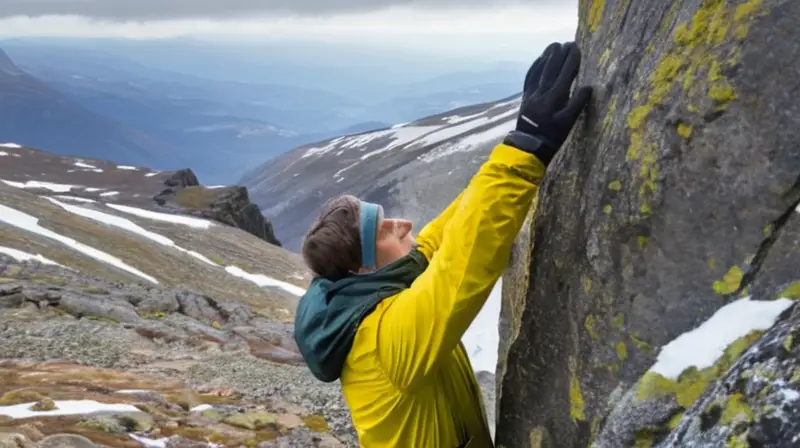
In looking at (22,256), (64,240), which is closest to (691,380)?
(22,256)

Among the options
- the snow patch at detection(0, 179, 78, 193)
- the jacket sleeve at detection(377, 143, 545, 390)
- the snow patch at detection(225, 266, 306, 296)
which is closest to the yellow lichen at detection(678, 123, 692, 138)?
the jacket sleeve at detection(377, 143, 545, 390)

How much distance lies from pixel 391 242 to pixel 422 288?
1.07 metres

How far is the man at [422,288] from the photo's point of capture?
193 inches

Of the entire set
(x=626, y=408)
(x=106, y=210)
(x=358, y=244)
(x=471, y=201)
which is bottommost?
(x=106, y=210)

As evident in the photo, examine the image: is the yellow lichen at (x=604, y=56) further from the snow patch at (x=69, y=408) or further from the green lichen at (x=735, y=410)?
the snow patch at (x=69, y=408)

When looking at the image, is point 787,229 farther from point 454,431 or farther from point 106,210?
point 106,210

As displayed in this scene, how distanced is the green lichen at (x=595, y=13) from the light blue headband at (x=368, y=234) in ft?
9.45

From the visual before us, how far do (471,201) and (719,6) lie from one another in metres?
2.30

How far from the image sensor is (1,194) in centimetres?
6844

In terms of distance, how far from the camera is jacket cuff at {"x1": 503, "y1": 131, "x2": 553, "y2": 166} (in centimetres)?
521

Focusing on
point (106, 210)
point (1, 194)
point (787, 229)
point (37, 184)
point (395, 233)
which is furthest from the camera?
point (37, 184)

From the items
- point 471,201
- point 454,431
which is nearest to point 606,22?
point 471,201

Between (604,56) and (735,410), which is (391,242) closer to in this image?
(604,56)

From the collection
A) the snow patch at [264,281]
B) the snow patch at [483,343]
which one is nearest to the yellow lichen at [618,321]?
the snow patch at [483,343]
